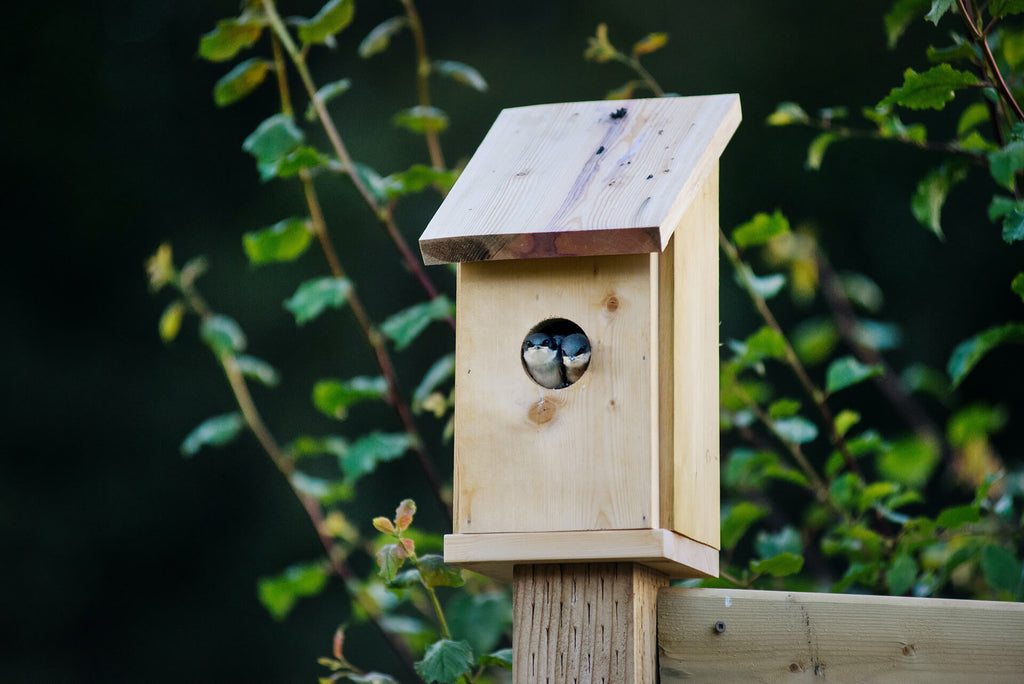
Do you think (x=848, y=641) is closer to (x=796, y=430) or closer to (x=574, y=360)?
(x=574, y=360)

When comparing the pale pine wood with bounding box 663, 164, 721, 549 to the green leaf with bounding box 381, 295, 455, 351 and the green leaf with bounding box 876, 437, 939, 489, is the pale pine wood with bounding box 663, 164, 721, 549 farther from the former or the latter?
the green leaf with bounding box 876, 437, 939, 489

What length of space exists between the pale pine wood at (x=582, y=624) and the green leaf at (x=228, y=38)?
1.07 metres

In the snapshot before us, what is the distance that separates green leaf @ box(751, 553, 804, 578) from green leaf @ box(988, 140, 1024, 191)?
0.49 metres

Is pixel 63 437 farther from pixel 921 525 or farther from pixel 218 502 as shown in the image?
pixel 921 525

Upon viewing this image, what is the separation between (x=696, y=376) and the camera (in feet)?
4.34

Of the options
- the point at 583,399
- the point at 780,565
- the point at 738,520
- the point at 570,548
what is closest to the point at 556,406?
the point at 583,399

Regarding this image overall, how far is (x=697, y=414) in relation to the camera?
1316 millimetres

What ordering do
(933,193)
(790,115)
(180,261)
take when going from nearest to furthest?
(933,193), (790,115), (180,261)

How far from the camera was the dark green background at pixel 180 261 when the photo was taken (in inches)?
199

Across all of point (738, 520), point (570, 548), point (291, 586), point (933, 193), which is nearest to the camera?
point (570, 548)

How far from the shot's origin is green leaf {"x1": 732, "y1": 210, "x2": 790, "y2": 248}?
1678 millimetres

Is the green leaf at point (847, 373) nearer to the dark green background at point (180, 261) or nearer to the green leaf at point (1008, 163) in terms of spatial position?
the green leaf at point (1008, 163)

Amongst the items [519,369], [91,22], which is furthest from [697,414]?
[91,22]

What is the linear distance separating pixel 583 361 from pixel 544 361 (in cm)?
4
